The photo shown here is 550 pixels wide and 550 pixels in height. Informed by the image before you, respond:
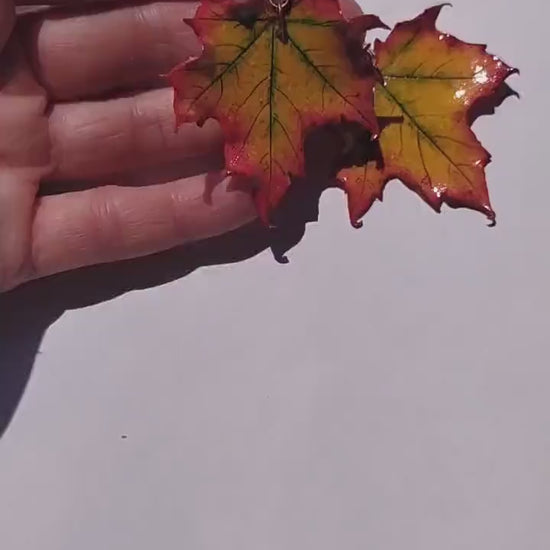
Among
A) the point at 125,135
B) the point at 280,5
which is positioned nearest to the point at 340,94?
the point at 280,5

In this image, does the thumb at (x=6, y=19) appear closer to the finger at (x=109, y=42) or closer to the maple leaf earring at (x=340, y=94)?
the finger at (x=109, y=42)

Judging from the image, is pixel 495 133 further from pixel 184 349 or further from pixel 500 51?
pixel 184 349

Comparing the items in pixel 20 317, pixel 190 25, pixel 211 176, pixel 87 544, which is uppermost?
pixel 190 25

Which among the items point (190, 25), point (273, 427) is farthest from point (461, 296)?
point (190, 25)

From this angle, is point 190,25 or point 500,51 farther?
point 500,51

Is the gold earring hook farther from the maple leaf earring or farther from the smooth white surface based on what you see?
the smooth white surface

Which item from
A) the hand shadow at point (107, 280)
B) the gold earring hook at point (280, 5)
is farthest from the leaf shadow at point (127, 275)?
the gold earring hook at point (280, 5)

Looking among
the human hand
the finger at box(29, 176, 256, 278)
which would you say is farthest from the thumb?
the finger at box(29, 176, 256, 278)
